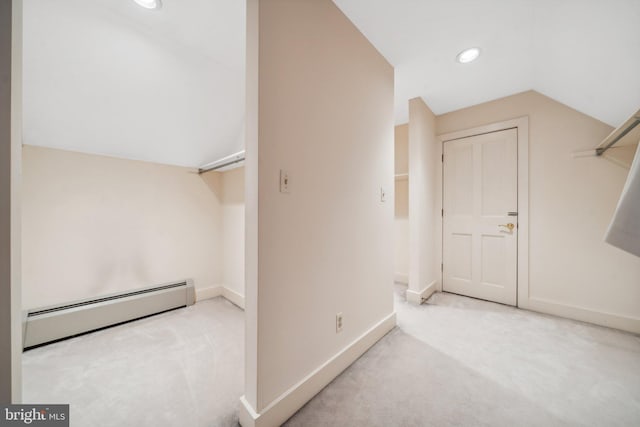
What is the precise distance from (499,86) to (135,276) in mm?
4353

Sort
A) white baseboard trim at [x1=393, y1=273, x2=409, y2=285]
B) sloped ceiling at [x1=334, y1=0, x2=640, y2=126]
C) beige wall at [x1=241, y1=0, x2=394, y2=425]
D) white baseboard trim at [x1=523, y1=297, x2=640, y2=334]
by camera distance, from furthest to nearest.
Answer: white baseboard trim at [x1=393, y1=273, x2=409, y2=285] → white baseboard trim at [x1=523, y1=297, x2=640, y2=334] → sloped ceiling at [x1=334, y1=0, x2=640, y2=126] → beige wall at [x1=241, y1=0, x2=394, y2=425]

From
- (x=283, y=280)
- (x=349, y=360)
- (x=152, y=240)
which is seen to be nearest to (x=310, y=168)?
(x=283, y=280)

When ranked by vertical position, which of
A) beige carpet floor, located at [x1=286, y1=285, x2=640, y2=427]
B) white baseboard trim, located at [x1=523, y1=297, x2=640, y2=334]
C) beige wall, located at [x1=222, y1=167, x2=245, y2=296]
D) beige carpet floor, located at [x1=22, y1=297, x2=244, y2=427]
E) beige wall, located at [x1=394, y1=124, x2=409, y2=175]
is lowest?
beige carpet floor, located at [x1=286, y1=285, x2=640, y2=427]

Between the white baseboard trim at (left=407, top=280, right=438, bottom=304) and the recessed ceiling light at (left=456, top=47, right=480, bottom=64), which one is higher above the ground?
the recessed ceiling light at (left=456, top=47, right=480, bottom=64)

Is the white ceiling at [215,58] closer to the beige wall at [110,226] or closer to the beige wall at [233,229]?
the beige wall at [110,226]

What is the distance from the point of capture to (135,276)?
234 centimetres

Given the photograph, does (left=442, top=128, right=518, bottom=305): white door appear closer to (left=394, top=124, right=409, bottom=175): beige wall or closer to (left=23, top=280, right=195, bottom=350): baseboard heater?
(left=394, top=124, right=409, bottom=175): beige wall

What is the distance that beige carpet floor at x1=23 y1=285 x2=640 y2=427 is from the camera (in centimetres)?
117

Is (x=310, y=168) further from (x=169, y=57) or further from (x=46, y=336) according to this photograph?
(x=46, y=336)

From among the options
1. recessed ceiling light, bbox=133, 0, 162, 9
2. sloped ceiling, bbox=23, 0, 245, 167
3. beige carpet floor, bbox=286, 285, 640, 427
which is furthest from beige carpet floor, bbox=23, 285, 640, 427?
recessed ceiling light, bbox=133, 0, 162, 9

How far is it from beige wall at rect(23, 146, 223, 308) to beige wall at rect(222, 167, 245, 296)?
0.15m

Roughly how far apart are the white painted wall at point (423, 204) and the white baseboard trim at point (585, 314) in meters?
0.98

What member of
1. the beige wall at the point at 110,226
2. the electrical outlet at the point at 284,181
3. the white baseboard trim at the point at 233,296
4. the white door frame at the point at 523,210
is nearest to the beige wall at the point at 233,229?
the white baseboard trim at the point at 233,296

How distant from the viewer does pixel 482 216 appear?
271 cm
